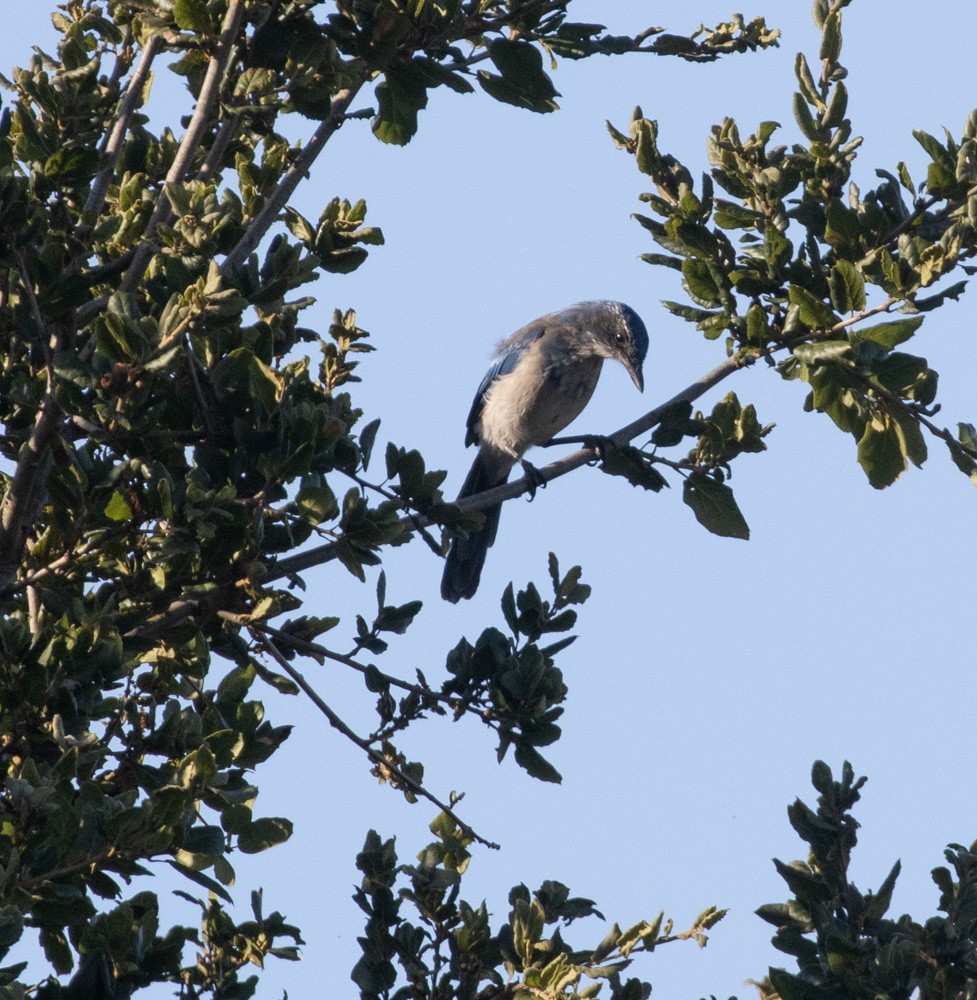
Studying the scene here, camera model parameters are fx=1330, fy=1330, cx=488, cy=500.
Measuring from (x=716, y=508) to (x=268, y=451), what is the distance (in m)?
1.62

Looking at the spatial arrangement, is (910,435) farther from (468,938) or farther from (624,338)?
(624,338)

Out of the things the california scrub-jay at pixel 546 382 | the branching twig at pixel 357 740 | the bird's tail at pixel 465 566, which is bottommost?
the branching twig at pixel 357 740

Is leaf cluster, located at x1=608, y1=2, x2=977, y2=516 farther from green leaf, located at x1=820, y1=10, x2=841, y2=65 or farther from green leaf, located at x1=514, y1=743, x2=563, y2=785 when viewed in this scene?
green leaf, located at x1=514, y1=743, x2=563, y2=785

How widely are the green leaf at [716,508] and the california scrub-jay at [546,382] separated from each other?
3219mm

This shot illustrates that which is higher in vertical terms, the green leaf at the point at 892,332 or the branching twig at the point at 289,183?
the branching twig at the point at 289,183

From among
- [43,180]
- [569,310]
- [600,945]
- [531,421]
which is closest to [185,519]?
[43,180]

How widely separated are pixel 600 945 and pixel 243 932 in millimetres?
995

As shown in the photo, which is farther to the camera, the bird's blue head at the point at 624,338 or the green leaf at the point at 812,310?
the bird's blue head at the point at 624,338

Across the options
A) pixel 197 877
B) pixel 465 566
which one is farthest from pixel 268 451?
pixel 465 566

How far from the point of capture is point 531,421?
789cm

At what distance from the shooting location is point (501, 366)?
8.48 m

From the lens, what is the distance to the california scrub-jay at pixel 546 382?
7758 millimetres

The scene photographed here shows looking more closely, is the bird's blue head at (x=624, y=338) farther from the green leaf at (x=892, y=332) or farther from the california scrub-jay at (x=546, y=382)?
the green leaf at (x=892, y=332)

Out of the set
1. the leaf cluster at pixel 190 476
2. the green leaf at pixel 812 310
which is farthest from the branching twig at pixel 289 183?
the green leaf at pixel 812 310
